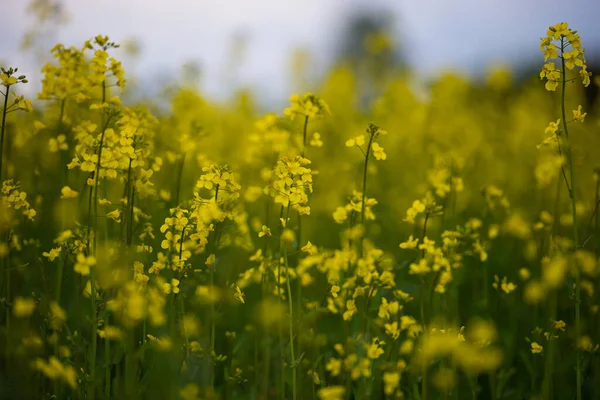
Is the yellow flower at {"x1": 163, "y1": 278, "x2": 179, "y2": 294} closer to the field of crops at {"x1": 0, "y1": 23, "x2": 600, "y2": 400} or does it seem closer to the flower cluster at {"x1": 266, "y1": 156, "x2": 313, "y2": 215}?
the field of crops at {"x1": 0, "y1": 23, "x2": 600, "y2": 400}

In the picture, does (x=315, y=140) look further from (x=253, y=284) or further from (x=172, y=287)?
(x=253, y=284)

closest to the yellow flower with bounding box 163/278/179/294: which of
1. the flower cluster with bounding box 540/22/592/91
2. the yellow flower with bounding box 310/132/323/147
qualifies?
the yellow flower with bounding box 310/132/323/147

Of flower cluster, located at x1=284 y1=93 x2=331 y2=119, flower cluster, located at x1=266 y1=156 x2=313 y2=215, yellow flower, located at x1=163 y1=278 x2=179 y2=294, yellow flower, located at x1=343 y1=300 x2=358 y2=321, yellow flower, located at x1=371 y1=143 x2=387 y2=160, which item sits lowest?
yellow flower, located at x1=343 y1=300 x2=358 y2=321

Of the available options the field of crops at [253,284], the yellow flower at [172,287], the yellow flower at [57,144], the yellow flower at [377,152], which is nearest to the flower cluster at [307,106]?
the field of crops at [253,284]

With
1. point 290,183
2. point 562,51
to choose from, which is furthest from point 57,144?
point 562,51

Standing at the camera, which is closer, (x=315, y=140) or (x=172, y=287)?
(x=172, y=287)

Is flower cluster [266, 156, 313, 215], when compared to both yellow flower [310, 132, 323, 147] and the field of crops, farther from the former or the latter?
yellow flower [310, 132, 323, 147]

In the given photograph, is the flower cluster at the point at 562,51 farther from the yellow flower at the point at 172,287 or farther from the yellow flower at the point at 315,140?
the yellow flower at the point at 172,287

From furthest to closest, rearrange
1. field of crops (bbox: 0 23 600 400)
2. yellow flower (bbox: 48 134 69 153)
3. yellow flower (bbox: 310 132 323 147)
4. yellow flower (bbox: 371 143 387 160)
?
yellow flower (bbox: 48 134 69 153) < yellow flower (bbox: 310 132 323 147) < yellow flower (bbox: 371 143 387 160) < field of crops (bbox: 0 23 600 400)

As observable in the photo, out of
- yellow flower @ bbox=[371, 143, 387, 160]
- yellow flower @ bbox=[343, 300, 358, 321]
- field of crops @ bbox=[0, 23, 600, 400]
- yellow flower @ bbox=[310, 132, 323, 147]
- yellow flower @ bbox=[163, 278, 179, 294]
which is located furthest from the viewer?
yellow flower @ bbox=[310, 132, 323, 147]

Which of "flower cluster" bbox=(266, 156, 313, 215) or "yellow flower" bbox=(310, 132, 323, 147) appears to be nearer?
"flower cluster" bbox=(266, 156, 313, 215)

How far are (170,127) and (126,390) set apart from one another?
10.2ft

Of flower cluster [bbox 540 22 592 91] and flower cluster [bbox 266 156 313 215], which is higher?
flower cluster [bbox 540 22 592 91]

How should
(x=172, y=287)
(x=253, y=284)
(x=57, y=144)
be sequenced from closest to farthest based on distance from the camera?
(x=172, y=287), (x=57, y=144), (x=253, y=284)
